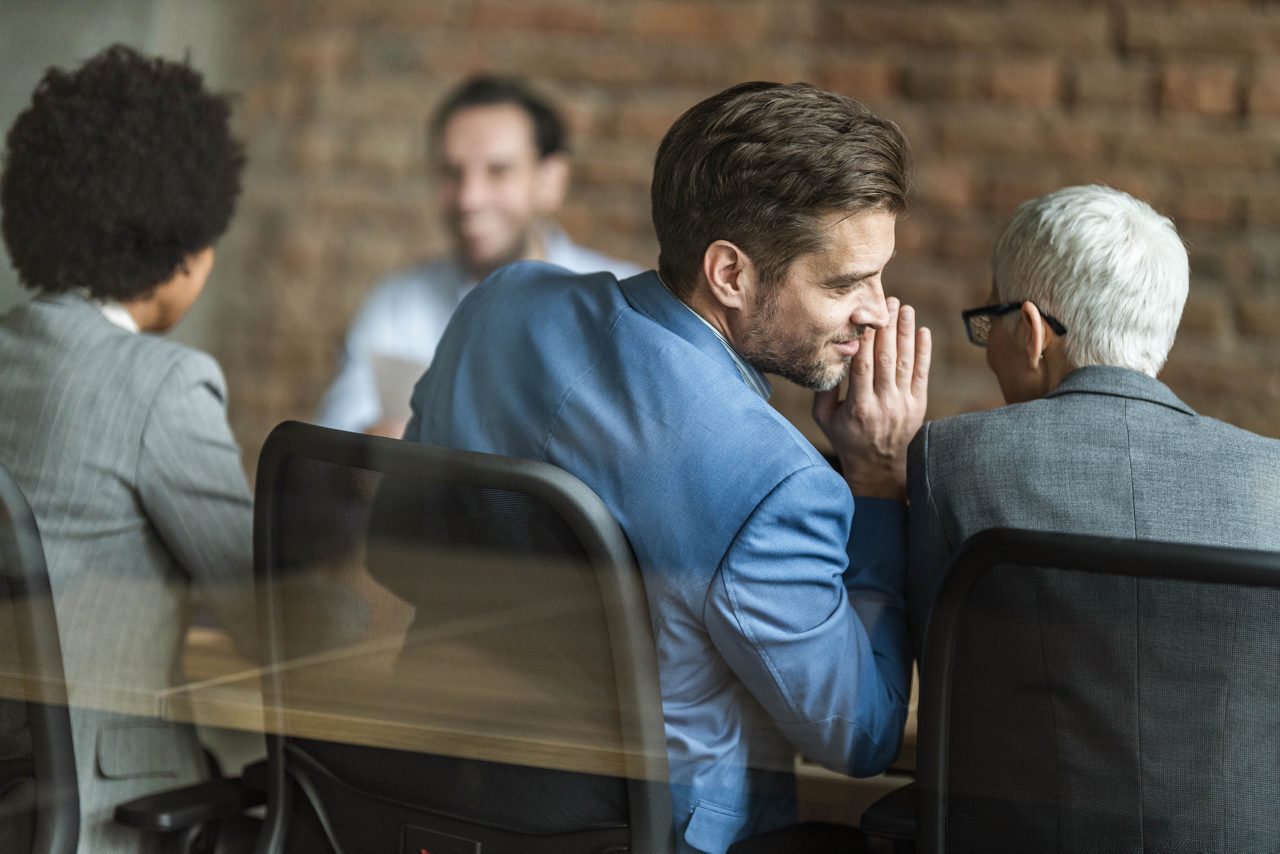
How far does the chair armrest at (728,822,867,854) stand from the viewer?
1.01 m

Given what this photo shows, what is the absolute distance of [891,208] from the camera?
3.60 feet

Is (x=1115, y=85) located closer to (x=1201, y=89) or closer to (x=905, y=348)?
(x=1201, y=89)

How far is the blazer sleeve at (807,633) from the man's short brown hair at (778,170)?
0.21m

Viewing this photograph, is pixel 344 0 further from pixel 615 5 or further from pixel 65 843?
pixel 65 843

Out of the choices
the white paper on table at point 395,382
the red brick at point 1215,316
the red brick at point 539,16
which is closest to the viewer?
the white paper on table at point 395,382

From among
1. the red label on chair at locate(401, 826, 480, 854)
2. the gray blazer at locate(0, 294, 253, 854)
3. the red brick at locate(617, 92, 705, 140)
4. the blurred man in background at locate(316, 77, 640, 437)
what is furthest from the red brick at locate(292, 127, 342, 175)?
the red label on chair at locate(401, 826, 480, 854)

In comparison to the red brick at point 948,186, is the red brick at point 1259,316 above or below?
below

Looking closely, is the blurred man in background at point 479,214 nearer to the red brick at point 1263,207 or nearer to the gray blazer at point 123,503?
the red brick at point 1263,207

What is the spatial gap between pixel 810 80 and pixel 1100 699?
1.27 metres

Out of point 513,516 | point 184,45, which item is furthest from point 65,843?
point 184,45

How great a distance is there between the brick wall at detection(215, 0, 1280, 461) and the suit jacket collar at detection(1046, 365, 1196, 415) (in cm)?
81

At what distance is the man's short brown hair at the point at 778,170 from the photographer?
1063mm

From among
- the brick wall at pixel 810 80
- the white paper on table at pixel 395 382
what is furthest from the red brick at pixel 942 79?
the white paper on table at pixel 395 382

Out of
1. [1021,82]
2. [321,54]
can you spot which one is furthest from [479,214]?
[1021,82]
